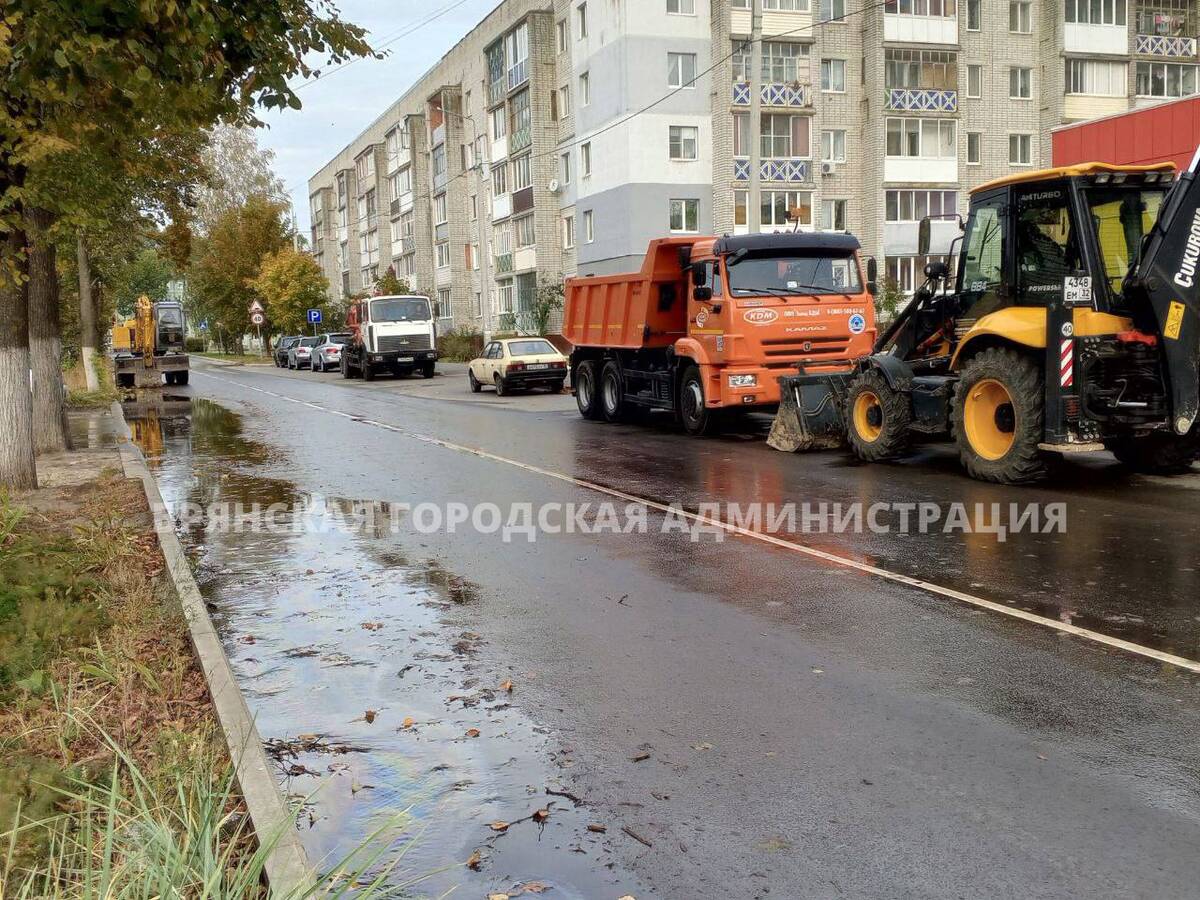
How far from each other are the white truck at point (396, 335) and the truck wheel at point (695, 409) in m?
24.9

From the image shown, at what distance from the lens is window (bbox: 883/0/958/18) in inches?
1866

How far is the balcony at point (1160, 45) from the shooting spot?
50.2 metres

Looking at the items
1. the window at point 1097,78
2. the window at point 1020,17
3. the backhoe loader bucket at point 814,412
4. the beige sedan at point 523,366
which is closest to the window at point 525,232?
the window at point 1020,17

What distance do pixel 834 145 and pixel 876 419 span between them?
37005mm

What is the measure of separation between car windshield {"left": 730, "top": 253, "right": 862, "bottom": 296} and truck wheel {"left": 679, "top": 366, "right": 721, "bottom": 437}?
61.7 inches

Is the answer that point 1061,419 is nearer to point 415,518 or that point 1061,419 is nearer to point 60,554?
point 415,518

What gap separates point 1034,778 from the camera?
4.50 meters

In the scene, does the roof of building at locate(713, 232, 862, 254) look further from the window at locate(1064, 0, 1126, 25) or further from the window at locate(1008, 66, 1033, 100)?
the window at locate(1064, 0, 1126, 25)

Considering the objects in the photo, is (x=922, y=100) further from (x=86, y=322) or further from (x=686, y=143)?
(x=86, y=322)

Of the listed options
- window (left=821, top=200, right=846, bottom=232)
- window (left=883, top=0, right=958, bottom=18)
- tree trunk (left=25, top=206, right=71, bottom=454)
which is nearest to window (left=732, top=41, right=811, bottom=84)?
window (left=883, top=0, right=958, bottom=18)

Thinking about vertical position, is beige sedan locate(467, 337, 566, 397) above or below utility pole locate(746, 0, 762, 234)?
below

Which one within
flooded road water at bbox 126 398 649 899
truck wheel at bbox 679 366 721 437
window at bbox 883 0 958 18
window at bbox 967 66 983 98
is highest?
window at bbox 883 0 958 18

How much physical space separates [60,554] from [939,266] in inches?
390

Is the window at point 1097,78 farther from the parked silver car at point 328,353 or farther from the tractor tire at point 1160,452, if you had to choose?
the tractor tire at point 1160,452
